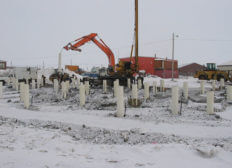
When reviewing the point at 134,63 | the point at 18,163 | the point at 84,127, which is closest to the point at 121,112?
the point at 84,127

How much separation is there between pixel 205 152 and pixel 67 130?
3.25m

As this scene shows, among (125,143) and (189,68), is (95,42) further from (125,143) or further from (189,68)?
(189,68)

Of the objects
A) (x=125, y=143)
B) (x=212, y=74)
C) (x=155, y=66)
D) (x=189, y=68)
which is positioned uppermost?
(x=189, y=68)

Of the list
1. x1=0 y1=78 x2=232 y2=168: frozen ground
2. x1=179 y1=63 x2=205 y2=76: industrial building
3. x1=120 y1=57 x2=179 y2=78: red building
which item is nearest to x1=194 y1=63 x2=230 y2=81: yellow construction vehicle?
x1=120 y1=57 x2=179 y2=78: red building

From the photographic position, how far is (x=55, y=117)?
7.06m

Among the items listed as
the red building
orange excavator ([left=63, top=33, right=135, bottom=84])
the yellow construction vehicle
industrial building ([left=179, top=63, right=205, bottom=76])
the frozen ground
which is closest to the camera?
the frozen ground

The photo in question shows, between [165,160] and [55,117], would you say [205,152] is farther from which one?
[55,117]

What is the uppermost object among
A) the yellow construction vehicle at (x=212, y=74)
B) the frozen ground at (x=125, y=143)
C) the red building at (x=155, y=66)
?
the red building at (x=155, y=66)

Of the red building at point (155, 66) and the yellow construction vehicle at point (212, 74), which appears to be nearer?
the yellow construction vehicle at point (212, 74)

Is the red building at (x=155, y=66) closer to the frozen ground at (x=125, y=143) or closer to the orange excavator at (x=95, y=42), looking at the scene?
the orange excavator at (x=95, y=42)

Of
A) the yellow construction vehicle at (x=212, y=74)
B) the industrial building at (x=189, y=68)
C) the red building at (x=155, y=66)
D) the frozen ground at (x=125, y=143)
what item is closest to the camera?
the frozen ground at (x=125, y=143)

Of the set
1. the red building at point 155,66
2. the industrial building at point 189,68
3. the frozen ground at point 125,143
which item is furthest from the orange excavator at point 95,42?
the industrial building at point 189,68

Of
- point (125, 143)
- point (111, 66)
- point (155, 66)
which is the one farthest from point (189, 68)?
point (125, 143)

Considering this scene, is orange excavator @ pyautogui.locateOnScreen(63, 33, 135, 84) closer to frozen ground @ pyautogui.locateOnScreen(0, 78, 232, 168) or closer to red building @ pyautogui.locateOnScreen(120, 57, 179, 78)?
frozen ground @ pyautogui.locateOnScreen(0, 78, 232, 168)
